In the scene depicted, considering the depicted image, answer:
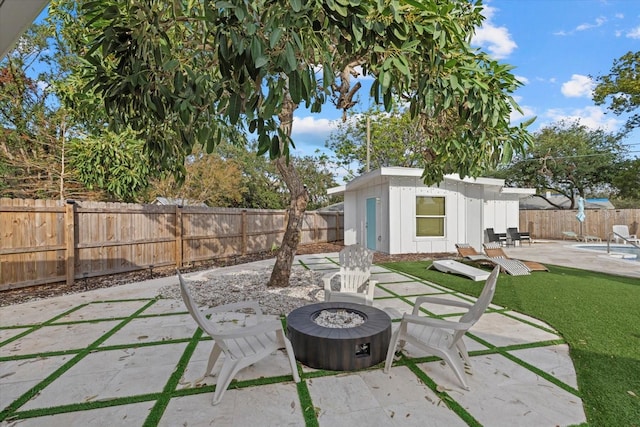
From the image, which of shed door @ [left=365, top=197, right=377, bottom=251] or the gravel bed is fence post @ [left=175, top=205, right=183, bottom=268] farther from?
shed door @ [left=365, top=197, right=377, bottom=251]

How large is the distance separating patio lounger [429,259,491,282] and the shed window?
2963 millimetres

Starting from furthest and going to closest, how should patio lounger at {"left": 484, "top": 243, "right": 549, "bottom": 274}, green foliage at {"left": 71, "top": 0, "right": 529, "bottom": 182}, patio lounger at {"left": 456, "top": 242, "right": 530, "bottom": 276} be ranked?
patio lounger at {"left": 484, "top": 243, "right": 549, "bottom": 274}
patio lounger at {"left": 456, "top": 242, "right": 530, "bottom": 276}
green foliage at {"left": 71, "top": 0, "right": 529, "bottom": 182}

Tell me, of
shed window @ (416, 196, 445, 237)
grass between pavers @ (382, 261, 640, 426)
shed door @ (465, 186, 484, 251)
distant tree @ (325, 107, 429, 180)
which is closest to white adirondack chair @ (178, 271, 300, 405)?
grass between pavers @ (382, 261, 640, 426)

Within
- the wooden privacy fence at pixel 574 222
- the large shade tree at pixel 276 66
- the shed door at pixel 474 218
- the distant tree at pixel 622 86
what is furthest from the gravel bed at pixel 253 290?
the wooden privacy fence at pixel 574 222

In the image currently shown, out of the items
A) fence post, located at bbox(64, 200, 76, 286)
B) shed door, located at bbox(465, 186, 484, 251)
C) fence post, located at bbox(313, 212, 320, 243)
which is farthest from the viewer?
fence post, located at bbox(313, 212, 320, 243)

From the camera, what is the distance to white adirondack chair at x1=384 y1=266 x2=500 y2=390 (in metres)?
2.50

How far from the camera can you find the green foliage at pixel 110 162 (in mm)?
7496

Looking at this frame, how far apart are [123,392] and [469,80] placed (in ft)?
11.5

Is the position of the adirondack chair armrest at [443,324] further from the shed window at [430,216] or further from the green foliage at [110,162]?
the shed window at [430,216]

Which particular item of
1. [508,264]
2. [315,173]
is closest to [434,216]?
[508,264]

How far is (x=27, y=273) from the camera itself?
5605mm

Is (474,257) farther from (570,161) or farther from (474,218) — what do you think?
(570,161)

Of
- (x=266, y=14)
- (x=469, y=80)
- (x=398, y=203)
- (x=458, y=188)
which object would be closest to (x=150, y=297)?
(x=266, y=14)

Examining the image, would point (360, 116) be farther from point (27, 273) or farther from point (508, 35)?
point (27, 273)
